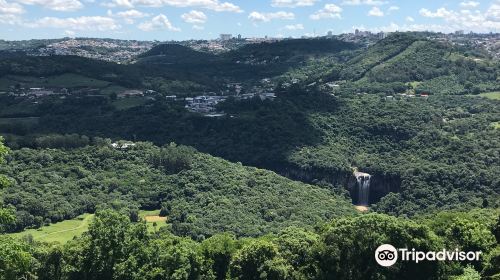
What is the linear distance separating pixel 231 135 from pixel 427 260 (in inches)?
4101

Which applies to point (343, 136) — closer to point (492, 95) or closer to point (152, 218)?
point (152, 218)

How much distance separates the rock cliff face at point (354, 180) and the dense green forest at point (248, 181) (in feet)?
1.05

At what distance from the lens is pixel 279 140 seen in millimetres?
141250

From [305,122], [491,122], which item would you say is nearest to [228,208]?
[305,122]

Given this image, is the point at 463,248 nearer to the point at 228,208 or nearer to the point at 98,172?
the point at 228,208

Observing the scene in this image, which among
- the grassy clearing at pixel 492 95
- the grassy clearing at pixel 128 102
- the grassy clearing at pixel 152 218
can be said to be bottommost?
the grassy clearing at pixel 152 218

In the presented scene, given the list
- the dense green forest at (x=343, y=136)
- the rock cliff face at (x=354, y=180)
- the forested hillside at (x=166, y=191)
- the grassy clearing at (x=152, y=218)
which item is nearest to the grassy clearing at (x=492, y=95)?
the dense green forest at (x=343, y=136)

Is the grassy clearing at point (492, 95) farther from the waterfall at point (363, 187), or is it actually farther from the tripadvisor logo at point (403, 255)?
the tripadvisor logo at point (403, 255)

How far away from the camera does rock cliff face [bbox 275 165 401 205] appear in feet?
415

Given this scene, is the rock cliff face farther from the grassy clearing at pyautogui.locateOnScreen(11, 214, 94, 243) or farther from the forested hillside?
the grassy clearing at pyautogui.locateOnScreen(11, 214, 94, 243)

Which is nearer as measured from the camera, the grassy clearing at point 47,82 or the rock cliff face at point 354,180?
the rock cliff face at point 354,180

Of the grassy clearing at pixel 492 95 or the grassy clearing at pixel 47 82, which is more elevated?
the grassy clearing at pixel 492 95

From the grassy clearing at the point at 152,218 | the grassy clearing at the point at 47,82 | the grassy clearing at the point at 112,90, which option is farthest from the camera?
the grassy clearing at the point at 47,82

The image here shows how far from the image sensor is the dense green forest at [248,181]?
1735 inches
